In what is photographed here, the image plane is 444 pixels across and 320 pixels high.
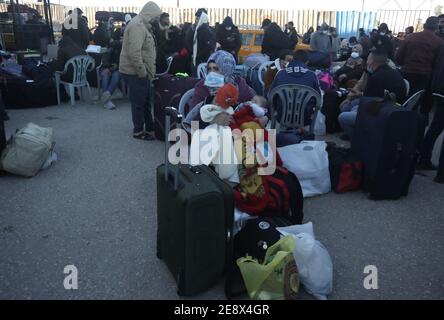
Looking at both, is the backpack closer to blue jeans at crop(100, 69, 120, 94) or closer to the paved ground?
the paved ground

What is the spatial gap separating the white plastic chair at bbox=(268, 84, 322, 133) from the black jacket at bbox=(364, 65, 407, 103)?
1.88 ft

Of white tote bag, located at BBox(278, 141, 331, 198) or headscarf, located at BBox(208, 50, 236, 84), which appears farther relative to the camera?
headscarf, located at BBox(208, 50, 236, 84)

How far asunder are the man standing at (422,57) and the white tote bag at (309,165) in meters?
2.20

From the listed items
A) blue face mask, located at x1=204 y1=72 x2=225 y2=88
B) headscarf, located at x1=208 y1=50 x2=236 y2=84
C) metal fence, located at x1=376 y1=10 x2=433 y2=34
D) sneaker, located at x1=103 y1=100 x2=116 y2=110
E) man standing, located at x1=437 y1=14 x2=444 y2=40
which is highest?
metal fence, located at x1=376 y1=10 x2=433 y2=34

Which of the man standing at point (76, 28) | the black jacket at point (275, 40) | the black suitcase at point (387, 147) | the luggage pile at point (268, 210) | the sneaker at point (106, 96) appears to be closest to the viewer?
the luggage pile at point (268, 210)

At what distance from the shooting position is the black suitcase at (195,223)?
2.12 m

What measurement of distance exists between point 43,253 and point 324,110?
4286mm

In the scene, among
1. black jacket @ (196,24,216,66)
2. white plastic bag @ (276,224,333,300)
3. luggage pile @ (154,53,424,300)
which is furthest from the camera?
black jacket @ (196,24,216,66)

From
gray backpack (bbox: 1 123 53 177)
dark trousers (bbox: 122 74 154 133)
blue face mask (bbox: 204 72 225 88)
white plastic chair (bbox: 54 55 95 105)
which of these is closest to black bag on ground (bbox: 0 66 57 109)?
white plastic chair (bbox: 54 55 95 105)

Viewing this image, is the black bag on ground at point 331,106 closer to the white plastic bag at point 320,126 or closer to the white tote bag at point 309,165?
the white plastic bag at point 320,126

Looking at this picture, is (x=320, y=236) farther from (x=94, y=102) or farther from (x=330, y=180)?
(x=94, y=102)

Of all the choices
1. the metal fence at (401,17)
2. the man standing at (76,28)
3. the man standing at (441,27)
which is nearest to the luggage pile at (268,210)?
the man standing at (441,27)

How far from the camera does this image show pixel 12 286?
7.84ft

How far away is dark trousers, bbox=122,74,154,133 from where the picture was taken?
5016 mm
